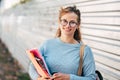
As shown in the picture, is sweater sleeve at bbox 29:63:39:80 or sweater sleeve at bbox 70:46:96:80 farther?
sweater sleeve at bbox 29:63:39:80

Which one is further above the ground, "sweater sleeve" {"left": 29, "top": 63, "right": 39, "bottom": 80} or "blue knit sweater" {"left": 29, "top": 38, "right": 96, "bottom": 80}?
"blue knit sweater" {"left": 29, "top": 38, "right": 96, "bottom": 80}

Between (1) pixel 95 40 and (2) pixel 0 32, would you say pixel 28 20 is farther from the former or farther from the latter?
(2) pixel 0 32

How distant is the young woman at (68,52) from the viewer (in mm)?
3111

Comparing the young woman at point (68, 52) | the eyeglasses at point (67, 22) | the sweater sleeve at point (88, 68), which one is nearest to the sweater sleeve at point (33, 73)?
the young woman at point (68, 52)

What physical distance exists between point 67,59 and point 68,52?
6 cm

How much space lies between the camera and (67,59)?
10.4ft

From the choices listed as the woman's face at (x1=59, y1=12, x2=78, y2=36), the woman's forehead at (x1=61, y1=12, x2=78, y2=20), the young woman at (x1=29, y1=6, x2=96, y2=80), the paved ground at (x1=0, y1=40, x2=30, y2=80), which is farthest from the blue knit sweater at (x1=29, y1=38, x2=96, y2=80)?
the paved ground at (x1=0, y1=40, x2=30, y2=80)

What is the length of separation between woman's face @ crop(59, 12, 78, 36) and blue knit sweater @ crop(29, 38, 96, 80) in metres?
0.12

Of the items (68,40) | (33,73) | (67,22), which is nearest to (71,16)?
(67,22)

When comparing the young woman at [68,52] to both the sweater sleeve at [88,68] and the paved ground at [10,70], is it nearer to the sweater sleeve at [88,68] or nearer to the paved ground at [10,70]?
the sweater sleeve at [88,68]

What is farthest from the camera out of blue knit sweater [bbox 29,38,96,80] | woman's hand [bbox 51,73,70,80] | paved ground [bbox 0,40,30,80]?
paved ground [bbox 0,40,30,80]

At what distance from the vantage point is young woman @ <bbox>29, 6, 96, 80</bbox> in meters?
3.11

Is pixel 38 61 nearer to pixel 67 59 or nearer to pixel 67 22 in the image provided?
pixel 67 59

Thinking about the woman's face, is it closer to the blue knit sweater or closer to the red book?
the blue knit sweater
